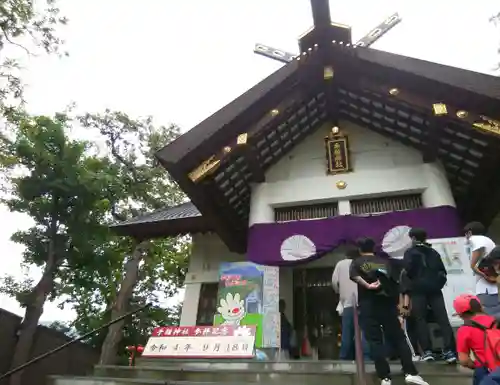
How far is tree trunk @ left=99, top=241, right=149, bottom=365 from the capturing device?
9.96 m

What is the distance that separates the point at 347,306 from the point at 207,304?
4662 millimetres

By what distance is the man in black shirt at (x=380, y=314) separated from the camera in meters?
3.50

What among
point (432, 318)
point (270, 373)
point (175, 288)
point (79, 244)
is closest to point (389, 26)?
point (432, 318)

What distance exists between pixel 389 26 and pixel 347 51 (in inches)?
71.5

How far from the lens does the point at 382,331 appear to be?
12.5 ft

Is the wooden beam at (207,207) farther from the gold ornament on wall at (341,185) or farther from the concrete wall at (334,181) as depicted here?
the gold ornament on wall at (341,185)

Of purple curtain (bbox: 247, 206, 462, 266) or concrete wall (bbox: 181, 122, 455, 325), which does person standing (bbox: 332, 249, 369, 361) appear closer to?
purple curtain (bbox: 247, 206, 462, 266)

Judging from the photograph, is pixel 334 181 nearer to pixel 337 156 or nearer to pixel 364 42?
pixel 337 156

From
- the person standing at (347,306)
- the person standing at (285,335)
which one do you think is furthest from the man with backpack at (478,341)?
the person standing at (285,335)

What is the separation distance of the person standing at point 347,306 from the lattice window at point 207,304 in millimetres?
4264

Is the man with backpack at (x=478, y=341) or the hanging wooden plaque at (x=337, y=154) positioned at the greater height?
the hanging wooden plaque at (x=337, y=154)

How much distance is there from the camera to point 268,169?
8883 millimetres

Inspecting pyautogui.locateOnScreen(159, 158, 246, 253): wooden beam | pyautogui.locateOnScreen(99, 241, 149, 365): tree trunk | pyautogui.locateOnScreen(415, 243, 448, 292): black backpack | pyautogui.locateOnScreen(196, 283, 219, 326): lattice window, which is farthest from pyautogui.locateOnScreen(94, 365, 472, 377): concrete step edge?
pyautogui.locateOnScreen(99, 241, 149, 365): tree trunk

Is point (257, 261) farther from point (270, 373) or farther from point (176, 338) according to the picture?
point (270, 373)
